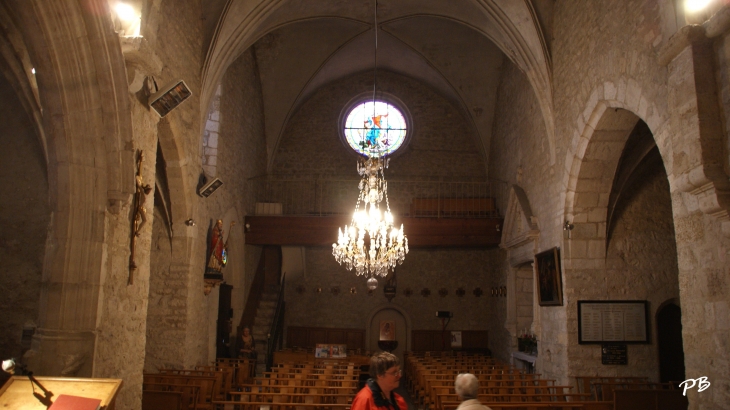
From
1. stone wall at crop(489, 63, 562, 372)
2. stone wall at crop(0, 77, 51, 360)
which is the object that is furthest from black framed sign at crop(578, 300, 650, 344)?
Result: stone wall at crop(0, 77, 51, 360)

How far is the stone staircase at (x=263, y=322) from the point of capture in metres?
13.8

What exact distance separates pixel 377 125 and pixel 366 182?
6453mm

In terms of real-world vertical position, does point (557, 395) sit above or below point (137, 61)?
below

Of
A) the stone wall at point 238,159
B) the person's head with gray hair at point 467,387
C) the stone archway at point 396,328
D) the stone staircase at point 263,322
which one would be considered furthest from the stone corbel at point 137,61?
the stone archway at point 396,328

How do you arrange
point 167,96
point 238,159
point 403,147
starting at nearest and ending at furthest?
point 167,96
point 238,159
point 403,147

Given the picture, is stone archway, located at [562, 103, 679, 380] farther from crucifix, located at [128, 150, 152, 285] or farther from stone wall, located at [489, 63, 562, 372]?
crucifix, located at [128, 150, 152, 285]

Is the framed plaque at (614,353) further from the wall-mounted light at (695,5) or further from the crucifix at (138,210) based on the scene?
the crucifix at (138,210)

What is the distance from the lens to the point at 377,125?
16953 mm

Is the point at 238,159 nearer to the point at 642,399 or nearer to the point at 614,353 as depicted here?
the point at 614,353

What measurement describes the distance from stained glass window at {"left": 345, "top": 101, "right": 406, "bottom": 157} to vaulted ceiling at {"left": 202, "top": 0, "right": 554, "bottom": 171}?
1110 millimetres

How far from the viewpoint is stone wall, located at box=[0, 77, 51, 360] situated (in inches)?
254

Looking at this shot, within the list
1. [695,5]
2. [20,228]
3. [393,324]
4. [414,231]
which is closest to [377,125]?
[414,231]

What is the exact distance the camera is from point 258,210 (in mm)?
14961

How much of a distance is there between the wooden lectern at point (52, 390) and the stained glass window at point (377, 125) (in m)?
13.0
